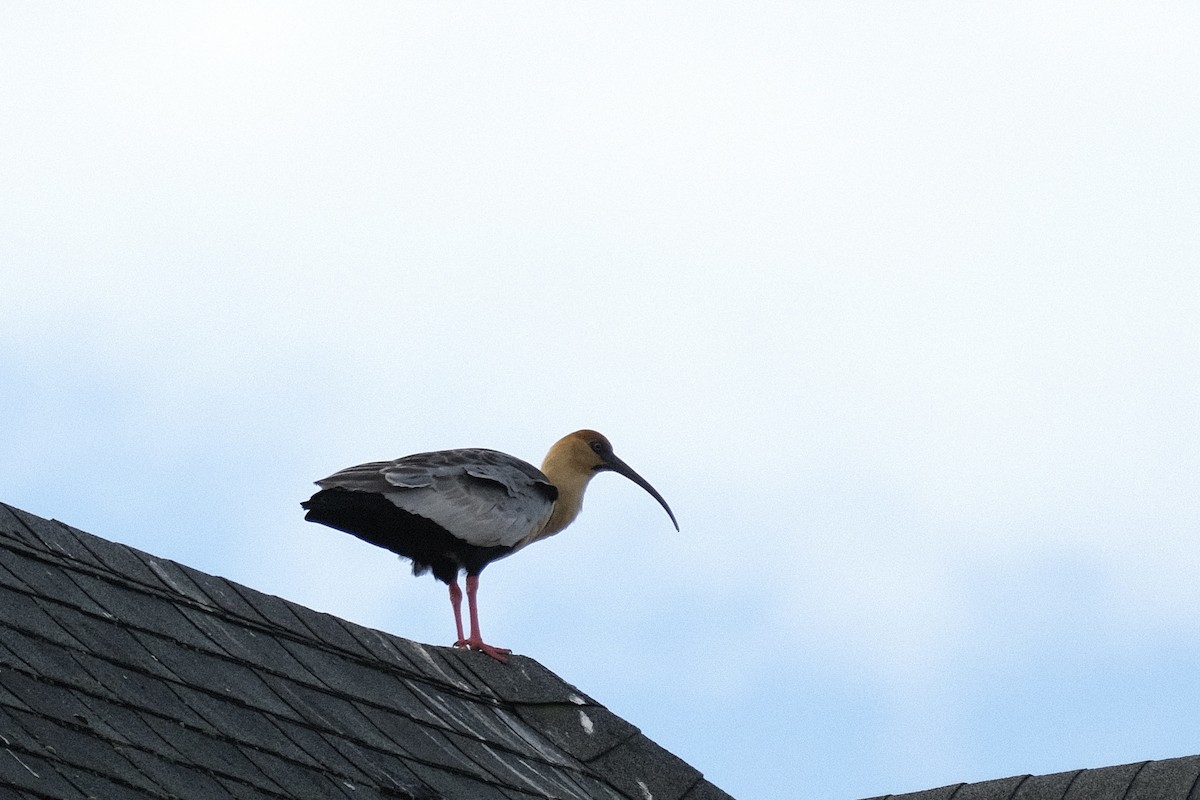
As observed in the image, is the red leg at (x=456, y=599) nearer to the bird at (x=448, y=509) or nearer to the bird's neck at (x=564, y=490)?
the bird at (x=448, y=509)

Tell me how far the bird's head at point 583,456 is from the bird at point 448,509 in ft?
3.00

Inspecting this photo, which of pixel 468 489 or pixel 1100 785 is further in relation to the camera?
pixel 468 489

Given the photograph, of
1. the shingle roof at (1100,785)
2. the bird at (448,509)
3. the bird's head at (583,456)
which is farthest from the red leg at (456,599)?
the shingle roof at (1100,785)

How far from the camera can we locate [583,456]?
10.9 m

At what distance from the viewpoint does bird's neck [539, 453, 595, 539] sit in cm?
1016

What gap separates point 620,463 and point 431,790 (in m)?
5.74

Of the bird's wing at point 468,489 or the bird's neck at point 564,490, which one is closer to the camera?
the bird's wing at point 468,489

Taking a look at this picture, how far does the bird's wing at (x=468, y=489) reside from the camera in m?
8.39

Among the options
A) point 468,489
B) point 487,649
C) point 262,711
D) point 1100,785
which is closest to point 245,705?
point 262,711

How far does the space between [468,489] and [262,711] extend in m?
3.27

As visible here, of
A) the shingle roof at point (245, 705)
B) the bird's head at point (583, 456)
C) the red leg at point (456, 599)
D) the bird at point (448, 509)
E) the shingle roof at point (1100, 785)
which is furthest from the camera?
the bird's head at point (583, 456)

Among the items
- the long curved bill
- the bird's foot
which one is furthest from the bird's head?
the bird's foot

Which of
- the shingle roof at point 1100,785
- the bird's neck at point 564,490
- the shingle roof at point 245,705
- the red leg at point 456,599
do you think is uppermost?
the bird's neck at point 564,490

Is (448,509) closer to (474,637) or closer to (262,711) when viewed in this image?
(474,637)
